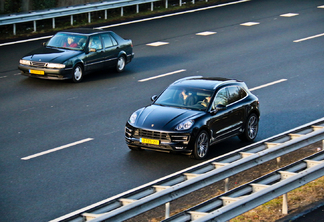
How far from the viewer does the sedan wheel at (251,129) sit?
14.1m

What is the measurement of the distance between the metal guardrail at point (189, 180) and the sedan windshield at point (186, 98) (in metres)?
2.27

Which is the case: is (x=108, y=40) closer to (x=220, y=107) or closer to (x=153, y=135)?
(x=220, y=107)

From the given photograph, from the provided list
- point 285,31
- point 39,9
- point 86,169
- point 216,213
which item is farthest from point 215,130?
point 39,9

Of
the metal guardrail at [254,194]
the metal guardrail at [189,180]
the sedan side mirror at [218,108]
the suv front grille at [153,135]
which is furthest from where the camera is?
the sedan side mirror at [218,108]

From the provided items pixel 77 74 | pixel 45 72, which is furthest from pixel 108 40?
pixel 45 72

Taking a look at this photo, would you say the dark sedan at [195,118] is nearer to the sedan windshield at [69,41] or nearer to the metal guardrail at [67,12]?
the sedan windshield at [69,41]

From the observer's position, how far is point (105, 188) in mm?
11016

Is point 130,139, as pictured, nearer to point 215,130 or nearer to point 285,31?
point 215,130

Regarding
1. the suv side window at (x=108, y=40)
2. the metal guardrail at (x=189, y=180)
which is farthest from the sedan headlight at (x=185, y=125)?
the suv side window at (x=108, y=40)

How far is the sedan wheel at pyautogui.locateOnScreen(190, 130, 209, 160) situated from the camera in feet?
41.4

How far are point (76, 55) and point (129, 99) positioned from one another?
9.69 ft

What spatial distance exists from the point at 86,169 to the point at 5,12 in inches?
666

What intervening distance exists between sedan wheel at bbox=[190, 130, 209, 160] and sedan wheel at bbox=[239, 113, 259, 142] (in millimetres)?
1491

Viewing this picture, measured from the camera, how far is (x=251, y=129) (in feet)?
46.9
